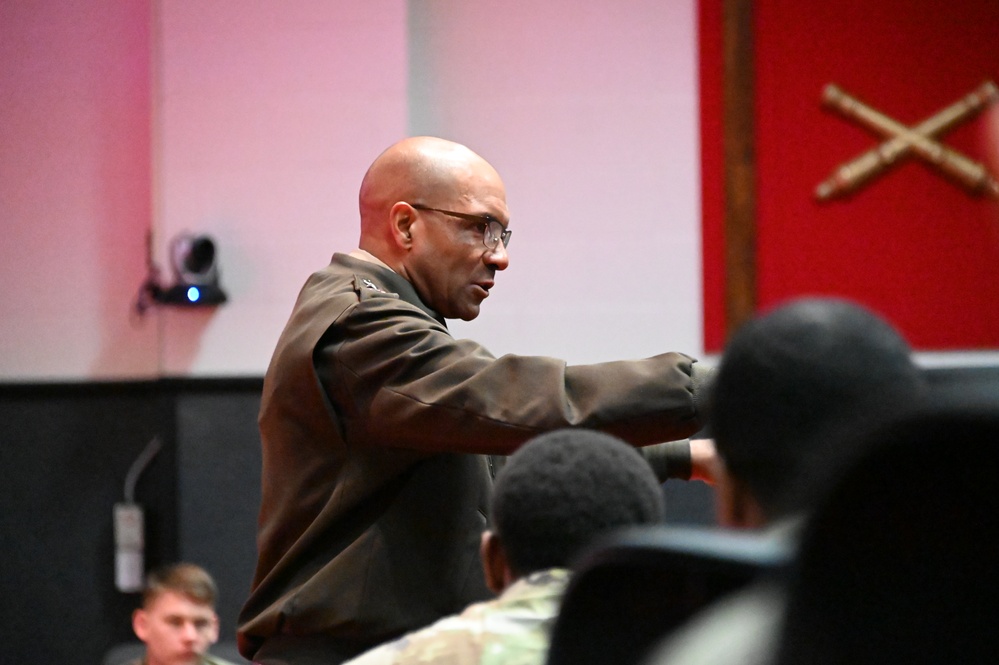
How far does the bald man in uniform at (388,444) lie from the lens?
1.58 meters

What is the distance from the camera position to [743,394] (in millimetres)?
808

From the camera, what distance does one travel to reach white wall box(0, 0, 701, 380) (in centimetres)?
406

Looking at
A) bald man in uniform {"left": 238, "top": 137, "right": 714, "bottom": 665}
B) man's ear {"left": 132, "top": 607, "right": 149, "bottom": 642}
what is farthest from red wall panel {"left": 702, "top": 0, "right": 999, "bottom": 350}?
bald man in uniform {"left": 238, "top": 137, "right": 714, "bottom": 665}

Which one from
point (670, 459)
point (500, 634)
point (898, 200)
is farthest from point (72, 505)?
point (500, 634)

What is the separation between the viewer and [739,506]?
0.81 metres

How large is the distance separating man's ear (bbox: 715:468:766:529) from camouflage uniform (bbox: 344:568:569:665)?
11.9 inches

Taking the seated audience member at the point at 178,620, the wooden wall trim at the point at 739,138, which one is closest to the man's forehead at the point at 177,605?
the seated audience member at the point at 178,620

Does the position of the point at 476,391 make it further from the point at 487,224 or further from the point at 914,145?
the point at 914,145

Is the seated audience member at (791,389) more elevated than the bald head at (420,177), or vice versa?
the bald head at (420,177)

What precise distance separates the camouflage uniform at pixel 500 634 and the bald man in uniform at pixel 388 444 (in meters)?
0.42

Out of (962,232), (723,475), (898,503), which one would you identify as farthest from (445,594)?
(962,232)

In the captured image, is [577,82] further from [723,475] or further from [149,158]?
[723,475]

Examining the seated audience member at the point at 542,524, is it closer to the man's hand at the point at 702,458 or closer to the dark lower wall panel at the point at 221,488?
the man's hand at the point at 702,458

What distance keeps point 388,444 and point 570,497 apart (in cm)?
59
